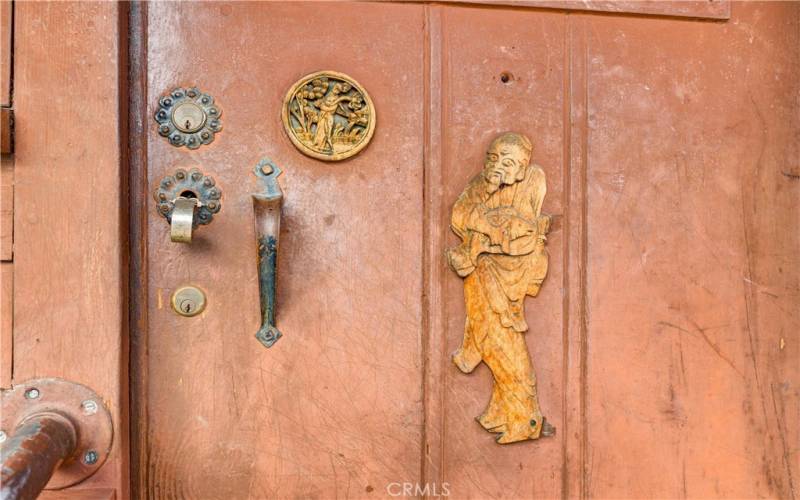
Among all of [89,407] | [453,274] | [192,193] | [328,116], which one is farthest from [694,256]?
[89,407]

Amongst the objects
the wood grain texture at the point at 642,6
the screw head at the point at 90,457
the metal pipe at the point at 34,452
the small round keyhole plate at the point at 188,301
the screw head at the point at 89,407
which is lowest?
the screw head at the point at 90,457

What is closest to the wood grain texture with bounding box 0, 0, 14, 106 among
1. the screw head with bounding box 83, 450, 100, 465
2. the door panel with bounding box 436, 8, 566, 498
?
the screw head with bounding box 83, 450, 100, 465

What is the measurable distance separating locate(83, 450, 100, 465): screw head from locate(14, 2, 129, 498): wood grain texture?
0.03 metres

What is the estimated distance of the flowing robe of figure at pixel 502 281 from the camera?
2.59 ft

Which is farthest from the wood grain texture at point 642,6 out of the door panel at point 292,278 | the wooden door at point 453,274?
the door panel at point 292,278

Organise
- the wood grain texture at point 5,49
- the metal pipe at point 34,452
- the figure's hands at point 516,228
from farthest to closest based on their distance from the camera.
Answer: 1. the figure's hands at point 516,228
2. the wood grain texture at point 5,49
3. the metal pipe at point 34,452

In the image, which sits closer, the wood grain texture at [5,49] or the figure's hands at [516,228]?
the wood grain texture at [5,49]

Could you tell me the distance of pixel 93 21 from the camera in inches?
27.5

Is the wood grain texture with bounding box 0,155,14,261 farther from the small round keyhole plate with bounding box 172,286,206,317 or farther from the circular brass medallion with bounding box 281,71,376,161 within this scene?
the circular brass medallion with bounding box 281,71,376,161

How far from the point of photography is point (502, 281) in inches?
31.3

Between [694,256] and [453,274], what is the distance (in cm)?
34

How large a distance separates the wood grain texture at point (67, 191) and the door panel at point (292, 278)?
0.21 ft

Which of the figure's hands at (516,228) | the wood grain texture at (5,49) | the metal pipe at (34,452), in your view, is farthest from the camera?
the figure's hands at (516,228)

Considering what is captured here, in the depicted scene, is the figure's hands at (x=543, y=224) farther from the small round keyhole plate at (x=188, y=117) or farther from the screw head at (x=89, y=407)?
the screw head at (x=89, y=407)
